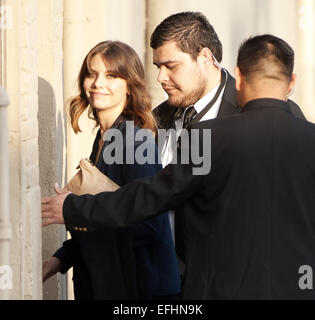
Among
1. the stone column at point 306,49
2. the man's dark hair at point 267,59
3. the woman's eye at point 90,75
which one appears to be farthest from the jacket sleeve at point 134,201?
the stone column at point 306,49

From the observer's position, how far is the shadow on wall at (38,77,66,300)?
5.40 meters

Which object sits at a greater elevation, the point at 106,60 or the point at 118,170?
the point at 106,60

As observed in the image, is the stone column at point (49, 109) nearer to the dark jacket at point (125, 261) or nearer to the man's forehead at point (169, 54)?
the man's forehead at point (169, 54)

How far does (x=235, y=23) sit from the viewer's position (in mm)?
10156

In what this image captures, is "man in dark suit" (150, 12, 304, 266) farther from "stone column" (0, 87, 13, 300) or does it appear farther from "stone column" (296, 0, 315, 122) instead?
"stone column" (296, 0, 315, 122)

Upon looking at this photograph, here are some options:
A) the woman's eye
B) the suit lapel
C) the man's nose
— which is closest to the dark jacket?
the woman's eye

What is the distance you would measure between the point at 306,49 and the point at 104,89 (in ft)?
21.3

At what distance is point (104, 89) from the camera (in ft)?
14.6

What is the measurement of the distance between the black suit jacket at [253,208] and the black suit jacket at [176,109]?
1.60 ft

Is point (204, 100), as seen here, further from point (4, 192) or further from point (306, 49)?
point (306, 49)

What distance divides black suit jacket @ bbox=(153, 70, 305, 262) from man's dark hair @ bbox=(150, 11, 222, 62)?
0.18 meters

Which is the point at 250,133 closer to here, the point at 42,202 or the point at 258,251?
the point at 258,251
